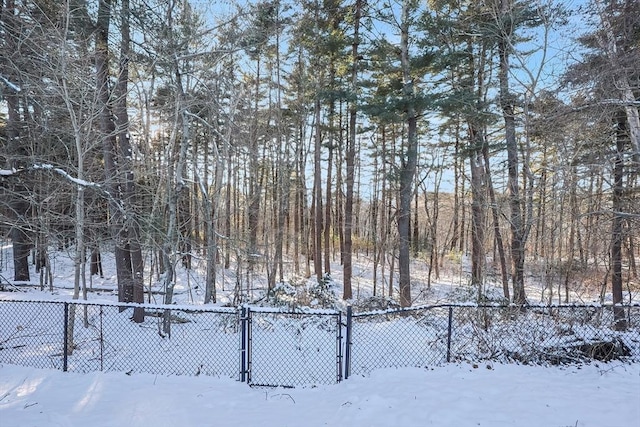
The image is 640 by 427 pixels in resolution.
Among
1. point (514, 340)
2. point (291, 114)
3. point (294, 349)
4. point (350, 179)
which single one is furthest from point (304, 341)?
point (291, 114)

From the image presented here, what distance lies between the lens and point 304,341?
22.5 ft

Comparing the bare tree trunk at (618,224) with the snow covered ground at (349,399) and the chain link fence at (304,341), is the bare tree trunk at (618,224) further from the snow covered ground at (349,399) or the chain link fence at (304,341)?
the snow covered ground at (349,399)

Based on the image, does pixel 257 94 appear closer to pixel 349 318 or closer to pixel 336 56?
pixel 336 56

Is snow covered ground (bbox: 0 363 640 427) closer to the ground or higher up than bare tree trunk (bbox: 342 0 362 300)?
closer to the ground

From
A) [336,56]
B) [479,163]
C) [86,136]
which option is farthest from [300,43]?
[86,136]

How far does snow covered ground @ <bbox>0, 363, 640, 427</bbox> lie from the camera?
11.4 ft

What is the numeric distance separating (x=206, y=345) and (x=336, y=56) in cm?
953

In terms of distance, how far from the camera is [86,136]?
5.89 m

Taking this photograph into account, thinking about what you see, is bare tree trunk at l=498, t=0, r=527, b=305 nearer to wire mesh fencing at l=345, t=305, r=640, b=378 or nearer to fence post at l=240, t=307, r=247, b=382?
wire mesh fencing at l=345, t=305, r=640, b=378

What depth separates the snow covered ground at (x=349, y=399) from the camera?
3.47 meters

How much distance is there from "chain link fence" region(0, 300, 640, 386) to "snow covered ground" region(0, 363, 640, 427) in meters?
0.40

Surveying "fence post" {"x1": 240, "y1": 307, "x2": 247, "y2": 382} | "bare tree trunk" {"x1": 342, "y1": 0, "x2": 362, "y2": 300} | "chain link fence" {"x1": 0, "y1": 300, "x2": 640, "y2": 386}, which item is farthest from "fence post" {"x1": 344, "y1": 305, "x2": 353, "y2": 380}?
"bare tree trunk" {"x1": 342, "y1": 0, "x2": 362, "y2": 300}

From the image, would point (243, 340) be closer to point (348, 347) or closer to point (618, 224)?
point (348, 347)

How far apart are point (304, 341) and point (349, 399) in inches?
120
